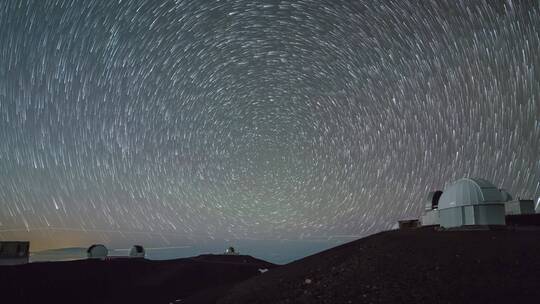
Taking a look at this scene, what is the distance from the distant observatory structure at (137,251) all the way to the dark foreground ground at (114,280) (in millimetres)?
9701

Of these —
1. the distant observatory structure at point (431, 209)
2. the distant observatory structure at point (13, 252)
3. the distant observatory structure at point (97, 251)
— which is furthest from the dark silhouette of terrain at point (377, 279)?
the distant observatory structure at point (97, 251)

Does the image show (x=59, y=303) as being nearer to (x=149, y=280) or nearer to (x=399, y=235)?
(x=149, y=280)

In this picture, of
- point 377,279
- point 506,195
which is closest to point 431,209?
point 506,195

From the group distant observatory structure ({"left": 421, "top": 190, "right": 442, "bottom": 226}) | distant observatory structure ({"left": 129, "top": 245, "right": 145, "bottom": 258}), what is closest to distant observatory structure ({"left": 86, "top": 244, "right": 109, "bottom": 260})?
distant observatory structure ({"left": 129, "top": 245, "right": 145, "bottom": 258})

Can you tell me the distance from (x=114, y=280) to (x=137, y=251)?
16.1 m

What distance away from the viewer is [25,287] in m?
29.4

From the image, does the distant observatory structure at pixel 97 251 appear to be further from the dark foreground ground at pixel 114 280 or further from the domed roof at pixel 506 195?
the domed roof at pixel 506 195

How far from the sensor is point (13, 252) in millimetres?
37250

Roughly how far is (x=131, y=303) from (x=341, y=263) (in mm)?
17251

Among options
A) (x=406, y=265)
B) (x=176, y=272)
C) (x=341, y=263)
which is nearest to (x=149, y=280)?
(x=176, y=272)

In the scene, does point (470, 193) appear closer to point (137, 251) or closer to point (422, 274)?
point (422, 274)

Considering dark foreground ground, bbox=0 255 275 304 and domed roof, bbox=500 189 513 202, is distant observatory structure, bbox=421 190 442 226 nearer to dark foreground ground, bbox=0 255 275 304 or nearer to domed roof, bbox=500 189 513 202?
domed roof, bbox=500 189 513 202

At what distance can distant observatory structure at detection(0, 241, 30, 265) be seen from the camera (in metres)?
36.8

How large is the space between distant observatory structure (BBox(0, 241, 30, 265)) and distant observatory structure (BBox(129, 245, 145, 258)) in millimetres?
12978
